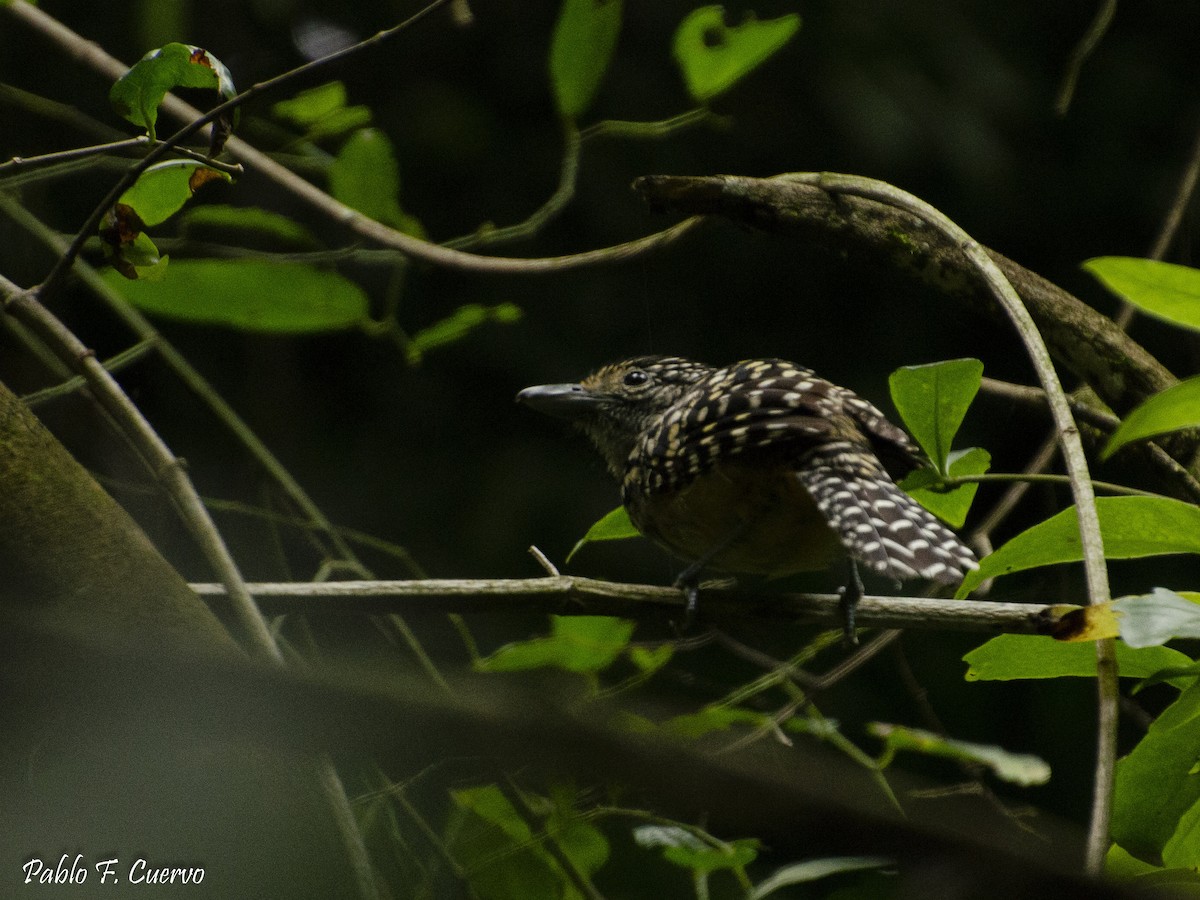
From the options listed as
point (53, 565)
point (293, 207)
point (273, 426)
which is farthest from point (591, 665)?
point (273, 426)

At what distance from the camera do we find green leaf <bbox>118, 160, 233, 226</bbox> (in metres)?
1.10

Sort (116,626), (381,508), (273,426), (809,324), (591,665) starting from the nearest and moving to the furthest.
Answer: (116,626) → (591,665) → (273,426) → (381,508) → (809,324)

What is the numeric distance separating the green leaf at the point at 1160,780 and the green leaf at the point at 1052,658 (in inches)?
2.5

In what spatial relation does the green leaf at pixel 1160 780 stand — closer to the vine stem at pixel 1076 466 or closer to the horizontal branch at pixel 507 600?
the vine stem at pixel 1076 466

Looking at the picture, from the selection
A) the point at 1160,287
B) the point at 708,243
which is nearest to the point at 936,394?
the point at 1160,287

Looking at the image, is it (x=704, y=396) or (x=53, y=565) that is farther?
(x=704, y=396)

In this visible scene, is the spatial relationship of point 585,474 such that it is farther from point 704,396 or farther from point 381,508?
point 704,396

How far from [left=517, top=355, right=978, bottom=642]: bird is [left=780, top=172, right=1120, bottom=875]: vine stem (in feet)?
0.70

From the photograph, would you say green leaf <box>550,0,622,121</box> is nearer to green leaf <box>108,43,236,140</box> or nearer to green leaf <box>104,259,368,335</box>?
green leaf <box>104,259,368,335</box>

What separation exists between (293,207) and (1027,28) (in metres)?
2.34

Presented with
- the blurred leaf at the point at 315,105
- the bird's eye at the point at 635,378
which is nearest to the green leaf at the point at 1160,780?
the bird's eye at the point at 635,378

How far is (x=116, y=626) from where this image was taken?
0.89m

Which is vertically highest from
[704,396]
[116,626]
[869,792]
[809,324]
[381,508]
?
[869,792]

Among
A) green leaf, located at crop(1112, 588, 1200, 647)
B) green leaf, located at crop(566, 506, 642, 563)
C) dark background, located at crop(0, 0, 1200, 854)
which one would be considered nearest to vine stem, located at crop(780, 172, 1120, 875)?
green leaf, located at crop(1112, 588, 1200, 647)
